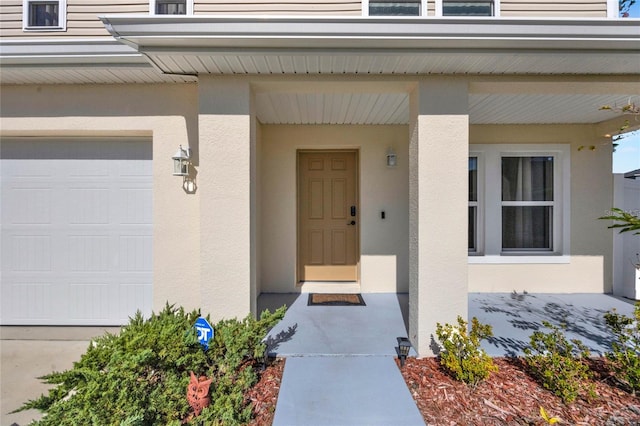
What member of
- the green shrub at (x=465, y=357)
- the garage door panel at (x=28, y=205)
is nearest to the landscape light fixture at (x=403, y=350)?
the green shrub at (x=465, y=357)

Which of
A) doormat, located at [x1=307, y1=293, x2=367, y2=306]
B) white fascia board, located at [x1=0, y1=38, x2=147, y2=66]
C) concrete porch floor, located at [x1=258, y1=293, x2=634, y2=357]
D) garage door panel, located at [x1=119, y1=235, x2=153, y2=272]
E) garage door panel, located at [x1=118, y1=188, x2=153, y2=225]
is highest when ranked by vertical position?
white fascia board, located at [x1=0, y1=38, x2=147, y2=66]

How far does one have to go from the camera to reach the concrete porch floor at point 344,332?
2996 mm

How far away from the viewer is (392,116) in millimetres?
4480

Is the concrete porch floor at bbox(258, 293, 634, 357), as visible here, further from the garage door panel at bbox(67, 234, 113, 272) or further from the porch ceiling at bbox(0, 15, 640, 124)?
the porch ceiling at bbox(0, 15, 640, 124)

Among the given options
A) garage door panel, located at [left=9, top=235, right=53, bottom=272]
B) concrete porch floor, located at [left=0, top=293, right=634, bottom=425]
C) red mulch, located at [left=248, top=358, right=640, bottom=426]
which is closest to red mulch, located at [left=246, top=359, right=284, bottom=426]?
red mulch, located at [left=248, top=358, right=640, bottom=426]

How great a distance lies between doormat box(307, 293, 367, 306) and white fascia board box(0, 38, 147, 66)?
12.4 ft

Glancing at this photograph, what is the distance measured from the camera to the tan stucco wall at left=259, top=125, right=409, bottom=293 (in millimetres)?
4945

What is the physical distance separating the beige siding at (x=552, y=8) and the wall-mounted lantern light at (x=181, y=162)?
406 cm

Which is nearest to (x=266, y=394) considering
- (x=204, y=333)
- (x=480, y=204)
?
(x=204, y=333)

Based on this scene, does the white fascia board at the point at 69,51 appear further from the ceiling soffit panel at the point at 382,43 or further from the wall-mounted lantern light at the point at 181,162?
the wall-mounted lantern light at the point at 181,162

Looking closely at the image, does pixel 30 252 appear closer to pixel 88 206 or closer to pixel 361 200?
pixel 88 206

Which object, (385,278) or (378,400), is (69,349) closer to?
(378,400)

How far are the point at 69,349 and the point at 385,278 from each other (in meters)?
4.31

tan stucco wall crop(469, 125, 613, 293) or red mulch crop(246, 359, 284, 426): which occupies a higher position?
tan stucco wall crop(469, 125, 613, 293)
